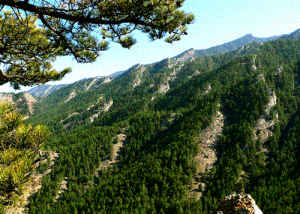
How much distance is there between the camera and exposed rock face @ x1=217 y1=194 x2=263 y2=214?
5355 mm

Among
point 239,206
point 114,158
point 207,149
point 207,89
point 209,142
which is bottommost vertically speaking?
point 207,149

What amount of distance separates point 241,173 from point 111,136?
3894 inches

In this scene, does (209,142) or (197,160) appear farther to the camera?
(209,142)

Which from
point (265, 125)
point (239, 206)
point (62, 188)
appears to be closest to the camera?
point (239, 206)

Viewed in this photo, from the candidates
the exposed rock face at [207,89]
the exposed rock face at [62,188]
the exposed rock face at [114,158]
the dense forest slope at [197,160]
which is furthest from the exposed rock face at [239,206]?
the exposed rock face at [207,89]

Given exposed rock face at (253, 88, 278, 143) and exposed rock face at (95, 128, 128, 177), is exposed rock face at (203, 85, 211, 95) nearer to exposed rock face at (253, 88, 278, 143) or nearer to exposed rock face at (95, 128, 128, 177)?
exposed rock face at (253, 88, 278, 143)

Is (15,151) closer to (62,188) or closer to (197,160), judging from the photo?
(197,160)

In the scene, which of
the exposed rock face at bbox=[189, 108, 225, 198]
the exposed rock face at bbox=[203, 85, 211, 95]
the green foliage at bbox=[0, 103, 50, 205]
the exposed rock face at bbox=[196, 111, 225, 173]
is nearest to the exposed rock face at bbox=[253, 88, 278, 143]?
the exposed rock face at bbox=[189, 108, 225, 198]

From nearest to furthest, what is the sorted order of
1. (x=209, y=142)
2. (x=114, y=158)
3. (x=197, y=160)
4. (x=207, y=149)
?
(x=197, y=160)
(x=207, y=149)
(x=209, y=142)
(x=114, y=158)

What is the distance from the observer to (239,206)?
5.48 metres

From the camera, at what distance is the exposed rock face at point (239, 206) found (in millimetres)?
5355

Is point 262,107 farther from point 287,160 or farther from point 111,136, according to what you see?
point 111,136

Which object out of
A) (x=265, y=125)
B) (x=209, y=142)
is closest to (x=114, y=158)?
(x=209, y=142)

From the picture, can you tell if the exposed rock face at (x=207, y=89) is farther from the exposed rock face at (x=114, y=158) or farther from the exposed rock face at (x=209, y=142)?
the exposed rock face at (x=114, y=158)
